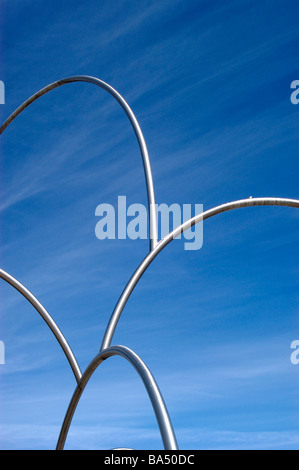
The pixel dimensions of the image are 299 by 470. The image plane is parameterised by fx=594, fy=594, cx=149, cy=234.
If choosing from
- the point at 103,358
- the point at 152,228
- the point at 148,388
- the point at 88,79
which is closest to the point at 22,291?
the point at 152,228

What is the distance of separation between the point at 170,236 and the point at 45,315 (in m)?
6.54

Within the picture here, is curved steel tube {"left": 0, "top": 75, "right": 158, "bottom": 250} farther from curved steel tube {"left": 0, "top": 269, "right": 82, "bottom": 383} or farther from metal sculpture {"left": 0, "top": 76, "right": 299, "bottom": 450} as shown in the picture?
curved steel tube {"left": 0, "top": 269, "right": 82, "bottom": 383}

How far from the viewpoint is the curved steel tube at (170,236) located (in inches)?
860

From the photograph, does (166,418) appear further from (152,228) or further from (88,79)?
(88,79)

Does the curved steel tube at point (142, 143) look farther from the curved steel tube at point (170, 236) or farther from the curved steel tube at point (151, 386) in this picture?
the curved steel tube at point (151, 386)

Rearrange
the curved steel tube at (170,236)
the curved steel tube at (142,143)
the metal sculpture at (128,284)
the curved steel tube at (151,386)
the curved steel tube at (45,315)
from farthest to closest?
the curved steel tube at (45,315)
the curved steel tube at (142,143)
the curved steel tube at (170,236)
the metal sculpture at (128,284)
the curved steel tube at (151,386)

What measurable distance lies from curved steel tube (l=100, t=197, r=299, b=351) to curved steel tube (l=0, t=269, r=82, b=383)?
7.97 feet

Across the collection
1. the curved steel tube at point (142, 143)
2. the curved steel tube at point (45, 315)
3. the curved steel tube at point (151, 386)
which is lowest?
A: the curved steel tube at point (151, 386)

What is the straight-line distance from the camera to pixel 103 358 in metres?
18.3

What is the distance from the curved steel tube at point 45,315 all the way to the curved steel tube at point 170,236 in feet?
7.97

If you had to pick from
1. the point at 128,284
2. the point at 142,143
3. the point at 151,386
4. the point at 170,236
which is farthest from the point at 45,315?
the point at 151,386

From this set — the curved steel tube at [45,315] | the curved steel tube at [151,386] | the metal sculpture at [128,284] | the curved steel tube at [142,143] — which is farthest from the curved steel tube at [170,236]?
the curved steel tube at [151,386]

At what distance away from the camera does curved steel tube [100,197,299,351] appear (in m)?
21.8
